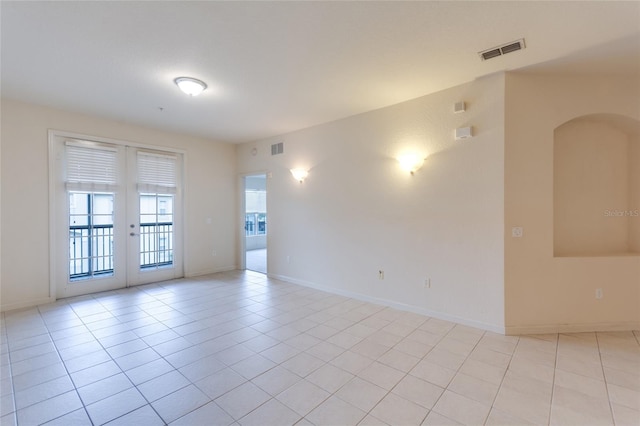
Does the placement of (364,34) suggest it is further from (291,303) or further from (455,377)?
(291,303)

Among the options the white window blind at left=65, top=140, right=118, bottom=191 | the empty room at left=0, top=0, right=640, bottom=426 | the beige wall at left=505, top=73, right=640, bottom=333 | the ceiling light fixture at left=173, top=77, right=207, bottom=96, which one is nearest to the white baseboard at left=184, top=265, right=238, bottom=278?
the empty room at left=0, top=0, right=640, bottom=426

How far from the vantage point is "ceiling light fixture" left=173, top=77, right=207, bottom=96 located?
3275mm

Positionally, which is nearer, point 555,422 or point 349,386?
point 555,422

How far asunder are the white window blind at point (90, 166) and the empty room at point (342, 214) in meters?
0.03

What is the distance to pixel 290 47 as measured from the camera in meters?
2.66

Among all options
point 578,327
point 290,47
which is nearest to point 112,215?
point 290,47

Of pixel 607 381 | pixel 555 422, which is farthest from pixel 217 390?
pixel 607 381

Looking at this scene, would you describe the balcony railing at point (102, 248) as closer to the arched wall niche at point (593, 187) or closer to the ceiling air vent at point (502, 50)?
the ceiling air vent at point (502, 50)

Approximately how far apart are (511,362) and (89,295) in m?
5.87

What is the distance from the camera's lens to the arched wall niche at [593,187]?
11.6 ft

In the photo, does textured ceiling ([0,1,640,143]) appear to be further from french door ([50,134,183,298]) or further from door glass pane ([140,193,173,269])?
door glass pane ([140,193,173,269])

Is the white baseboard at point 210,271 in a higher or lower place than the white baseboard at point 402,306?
higher

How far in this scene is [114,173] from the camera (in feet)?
16.4

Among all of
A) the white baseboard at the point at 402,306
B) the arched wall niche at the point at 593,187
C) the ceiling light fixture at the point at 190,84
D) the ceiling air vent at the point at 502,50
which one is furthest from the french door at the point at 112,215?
the arched wall niche at the point at 593,187
